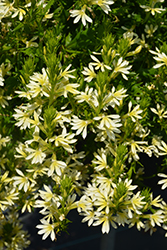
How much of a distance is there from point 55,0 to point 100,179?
1.94 ft

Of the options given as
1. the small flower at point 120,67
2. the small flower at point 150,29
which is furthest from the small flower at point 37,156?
the small flower at point 150,29

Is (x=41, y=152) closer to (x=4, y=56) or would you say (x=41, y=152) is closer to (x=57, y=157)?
(x=57, y=157)

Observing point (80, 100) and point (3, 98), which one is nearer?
point (80, 100)

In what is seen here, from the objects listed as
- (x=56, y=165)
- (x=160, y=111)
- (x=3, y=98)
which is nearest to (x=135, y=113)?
(x=160, y=111)

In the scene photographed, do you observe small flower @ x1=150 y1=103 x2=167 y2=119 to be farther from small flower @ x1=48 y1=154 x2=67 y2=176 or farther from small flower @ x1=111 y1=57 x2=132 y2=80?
small flower @ x1=48 y1=154 x2=67 y2=176

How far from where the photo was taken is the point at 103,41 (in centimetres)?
94

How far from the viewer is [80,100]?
0.92 metres

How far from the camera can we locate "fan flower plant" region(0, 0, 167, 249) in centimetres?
91

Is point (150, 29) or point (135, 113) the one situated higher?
point (150, 29)

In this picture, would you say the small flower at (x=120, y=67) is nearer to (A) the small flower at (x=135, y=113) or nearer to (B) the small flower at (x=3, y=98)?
(A) the small flower at (x=135, y=113)

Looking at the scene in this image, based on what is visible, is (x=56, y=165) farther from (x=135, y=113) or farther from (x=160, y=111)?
(x=160, y=111)

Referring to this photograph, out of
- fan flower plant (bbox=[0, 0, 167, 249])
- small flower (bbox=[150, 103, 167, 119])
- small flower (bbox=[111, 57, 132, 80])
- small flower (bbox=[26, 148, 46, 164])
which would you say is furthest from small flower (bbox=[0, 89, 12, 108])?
small flower (bbox=[150, 103, 167, 119])

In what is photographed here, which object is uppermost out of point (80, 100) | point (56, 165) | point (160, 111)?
point (80, 100)

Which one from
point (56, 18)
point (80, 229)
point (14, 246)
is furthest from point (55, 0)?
point (80, 229)
